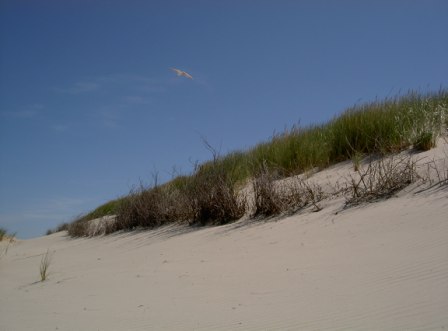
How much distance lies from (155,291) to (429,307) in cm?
186

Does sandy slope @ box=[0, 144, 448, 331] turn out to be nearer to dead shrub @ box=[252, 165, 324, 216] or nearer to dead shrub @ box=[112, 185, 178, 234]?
dead shrub @ box=[252, 165, 324, 216]

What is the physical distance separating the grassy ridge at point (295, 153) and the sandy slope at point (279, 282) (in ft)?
5.96

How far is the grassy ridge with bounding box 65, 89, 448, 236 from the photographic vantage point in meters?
Result: 6.85

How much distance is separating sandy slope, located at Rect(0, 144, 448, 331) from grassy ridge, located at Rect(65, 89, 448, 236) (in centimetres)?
182

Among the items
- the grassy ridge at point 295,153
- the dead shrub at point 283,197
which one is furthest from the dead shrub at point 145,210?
the dead shrub at point 283,197

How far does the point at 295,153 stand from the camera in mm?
8297

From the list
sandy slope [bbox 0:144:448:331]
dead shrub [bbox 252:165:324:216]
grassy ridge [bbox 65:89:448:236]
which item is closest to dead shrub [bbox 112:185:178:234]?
grassy ridge [bbox 65:89:448:236]

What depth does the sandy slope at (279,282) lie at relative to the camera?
233cm

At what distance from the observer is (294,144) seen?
8.38m

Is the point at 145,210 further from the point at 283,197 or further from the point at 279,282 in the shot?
the point at 279,282

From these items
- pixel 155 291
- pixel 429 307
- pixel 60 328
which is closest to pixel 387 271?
pixel 429 307

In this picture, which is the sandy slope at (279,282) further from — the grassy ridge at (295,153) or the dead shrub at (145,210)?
the dead shrub at (145,210)

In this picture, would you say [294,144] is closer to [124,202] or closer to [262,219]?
[262,219]

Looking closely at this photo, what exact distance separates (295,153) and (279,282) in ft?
17.9
